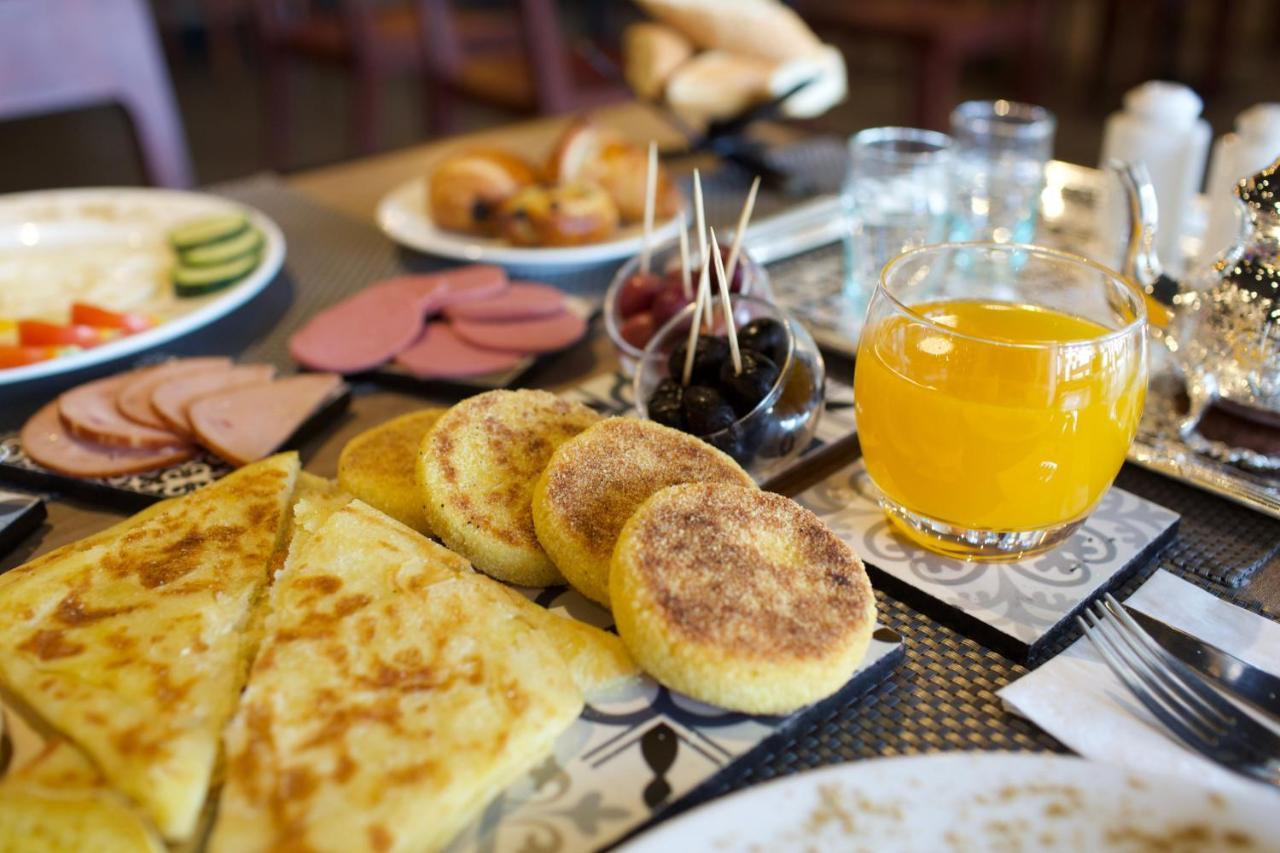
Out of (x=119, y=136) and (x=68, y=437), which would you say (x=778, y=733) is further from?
(x=119, y=136)

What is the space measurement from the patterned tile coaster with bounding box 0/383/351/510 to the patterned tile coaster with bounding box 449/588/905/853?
0.72 metres

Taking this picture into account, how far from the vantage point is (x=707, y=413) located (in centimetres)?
124

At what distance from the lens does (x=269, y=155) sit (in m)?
6.04

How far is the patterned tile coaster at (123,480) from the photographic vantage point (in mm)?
1332

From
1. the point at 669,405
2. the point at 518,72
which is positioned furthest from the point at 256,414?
the point at 518,72

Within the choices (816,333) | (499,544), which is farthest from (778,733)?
(816,333)

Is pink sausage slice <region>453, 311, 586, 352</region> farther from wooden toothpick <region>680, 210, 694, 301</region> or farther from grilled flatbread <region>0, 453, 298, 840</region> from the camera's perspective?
grilled flatbread <region>0, 453, 298, 840</region>

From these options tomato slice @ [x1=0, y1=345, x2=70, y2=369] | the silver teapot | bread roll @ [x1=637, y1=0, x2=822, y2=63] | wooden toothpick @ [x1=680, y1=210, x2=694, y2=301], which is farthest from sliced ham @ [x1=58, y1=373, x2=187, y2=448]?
bread roll @ [x1=637, y1=0, x2=822, y2=63]

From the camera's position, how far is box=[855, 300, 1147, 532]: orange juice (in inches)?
41.1

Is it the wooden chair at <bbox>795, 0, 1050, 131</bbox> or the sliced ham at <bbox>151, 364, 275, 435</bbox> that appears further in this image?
the wooden chair at <bbox>795, 0, 1050, 131</bbox>

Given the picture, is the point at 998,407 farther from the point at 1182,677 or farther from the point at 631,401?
the point at 631,401

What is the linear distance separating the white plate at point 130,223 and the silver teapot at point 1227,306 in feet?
4.97

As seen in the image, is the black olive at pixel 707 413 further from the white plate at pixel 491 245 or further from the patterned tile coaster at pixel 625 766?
the white plate at pixel 491 245

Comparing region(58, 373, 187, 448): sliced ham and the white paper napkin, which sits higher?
region(58, 373, 187, 448): sliced ham
